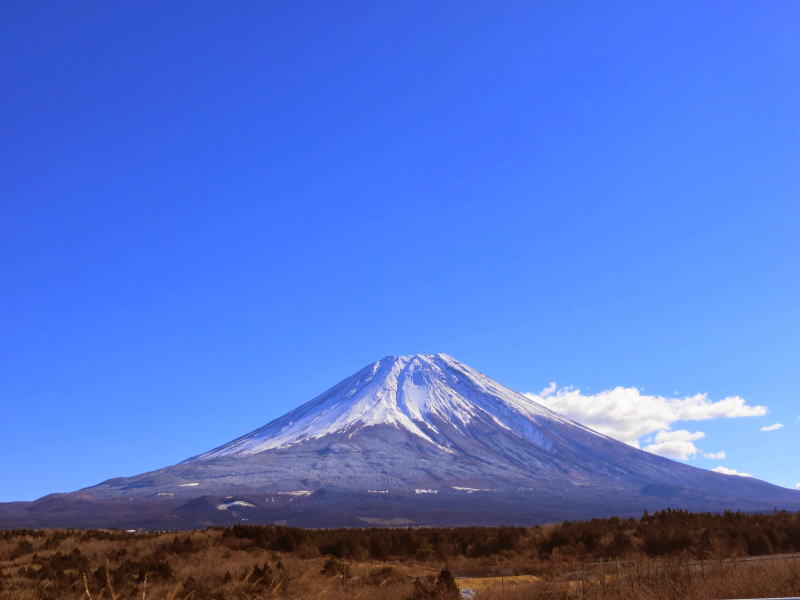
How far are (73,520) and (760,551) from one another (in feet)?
475

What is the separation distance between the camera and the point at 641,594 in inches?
446

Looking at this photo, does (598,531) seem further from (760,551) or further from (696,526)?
(760,551)

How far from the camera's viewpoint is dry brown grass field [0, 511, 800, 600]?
43.6 ft

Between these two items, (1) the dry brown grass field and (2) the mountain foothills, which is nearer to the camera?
(1) the dry brown grass field

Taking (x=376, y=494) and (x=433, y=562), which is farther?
(x=376, y=494)

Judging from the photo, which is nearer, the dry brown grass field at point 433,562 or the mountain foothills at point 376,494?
the dry brown grass field at point 433,562

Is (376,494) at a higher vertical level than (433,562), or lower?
higher

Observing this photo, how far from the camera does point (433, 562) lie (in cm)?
2642

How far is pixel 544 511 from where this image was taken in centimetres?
13950

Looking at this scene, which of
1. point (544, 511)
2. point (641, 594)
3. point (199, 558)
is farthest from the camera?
point (544, 511)

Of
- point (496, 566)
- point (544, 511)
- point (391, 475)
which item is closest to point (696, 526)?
point (496, 566)

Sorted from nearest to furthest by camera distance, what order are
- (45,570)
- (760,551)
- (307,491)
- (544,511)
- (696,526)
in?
(45,570) < (760,551) < (696,526) < (544,511) < (307,491)

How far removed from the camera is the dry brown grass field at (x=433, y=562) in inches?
523

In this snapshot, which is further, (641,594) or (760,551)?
(760,551)
